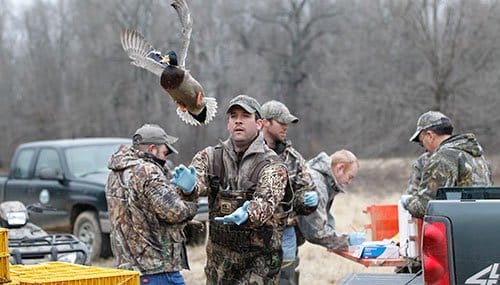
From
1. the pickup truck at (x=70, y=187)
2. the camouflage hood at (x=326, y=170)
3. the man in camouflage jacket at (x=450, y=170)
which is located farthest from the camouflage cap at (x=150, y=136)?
the pickup truck at (x=70, y=187)

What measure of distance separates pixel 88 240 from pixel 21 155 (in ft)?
8.84

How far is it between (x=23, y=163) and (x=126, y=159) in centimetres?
880

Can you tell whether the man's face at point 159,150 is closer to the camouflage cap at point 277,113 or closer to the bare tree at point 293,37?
the camouflage cap at point 277,113

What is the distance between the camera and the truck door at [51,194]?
13891 millimetres

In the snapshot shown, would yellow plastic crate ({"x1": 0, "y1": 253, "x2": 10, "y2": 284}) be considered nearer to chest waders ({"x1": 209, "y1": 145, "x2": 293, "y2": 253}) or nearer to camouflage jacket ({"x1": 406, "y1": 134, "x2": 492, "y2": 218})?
chest waders ({"x1": 209, "y1": 145, "x2": 293, "y2": 253})

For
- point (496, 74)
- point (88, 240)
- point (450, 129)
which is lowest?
point (88, 240)

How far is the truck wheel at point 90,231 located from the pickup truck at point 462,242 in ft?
29.7

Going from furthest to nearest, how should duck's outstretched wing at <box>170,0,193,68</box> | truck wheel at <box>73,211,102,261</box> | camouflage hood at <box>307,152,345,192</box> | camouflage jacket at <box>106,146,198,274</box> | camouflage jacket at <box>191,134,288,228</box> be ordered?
truck wheel at <box>73,211,102,261</box>
camouflage hood at <box>307,152,345,192</box>
camouflage jacket at <box>106,146,198,274</box>
duck's outstretched wing at <box>170,0,193,68</box>
camouflage jacket at <box>191,134,288,228</box>

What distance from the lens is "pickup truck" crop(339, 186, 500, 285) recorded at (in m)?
4.76

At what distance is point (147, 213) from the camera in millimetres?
6852

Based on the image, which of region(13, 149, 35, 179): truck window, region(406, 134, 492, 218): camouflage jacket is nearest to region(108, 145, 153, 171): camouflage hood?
region(406, 134, 492, 218): camouflage jacket

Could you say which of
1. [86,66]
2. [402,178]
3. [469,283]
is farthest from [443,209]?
[86,66]

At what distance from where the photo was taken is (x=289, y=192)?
6.65 metres

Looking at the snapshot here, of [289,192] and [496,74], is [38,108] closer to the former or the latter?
[496,74]
